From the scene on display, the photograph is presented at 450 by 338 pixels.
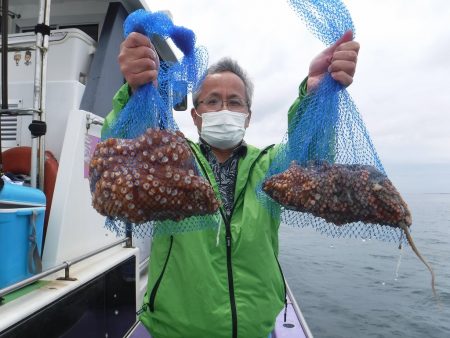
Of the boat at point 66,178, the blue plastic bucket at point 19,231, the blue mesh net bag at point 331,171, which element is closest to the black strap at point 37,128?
the boat at point 66,178

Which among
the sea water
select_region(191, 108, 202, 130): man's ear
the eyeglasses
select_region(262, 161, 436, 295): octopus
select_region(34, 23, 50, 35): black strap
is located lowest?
the sea water

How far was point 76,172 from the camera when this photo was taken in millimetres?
2924

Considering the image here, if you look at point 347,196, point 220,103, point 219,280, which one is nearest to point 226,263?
point 219,280

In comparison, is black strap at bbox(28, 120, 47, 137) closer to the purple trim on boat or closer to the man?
the man

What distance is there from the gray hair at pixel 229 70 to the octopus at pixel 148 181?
70 cm

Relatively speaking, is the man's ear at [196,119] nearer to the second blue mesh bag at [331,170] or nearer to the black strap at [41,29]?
the second blue mesh bag at [331,170]

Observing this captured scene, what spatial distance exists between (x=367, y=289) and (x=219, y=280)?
11.0 m

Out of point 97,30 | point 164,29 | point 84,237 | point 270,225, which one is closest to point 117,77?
point 97,30

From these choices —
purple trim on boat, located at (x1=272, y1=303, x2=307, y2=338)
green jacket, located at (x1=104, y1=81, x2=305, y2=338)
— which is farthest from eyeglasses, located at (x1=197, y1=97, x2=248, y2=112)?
purple trim on boat, located at (x1=272, y1=303, x2=307, y2=338)

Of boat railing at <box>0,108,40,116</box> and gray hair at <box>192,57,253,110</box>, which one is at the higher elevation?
gray hair at <box>192,57,253,110</box>

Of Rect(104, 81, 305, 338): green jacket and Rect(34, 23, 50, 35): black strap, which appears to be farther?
Rect(34, 23, 50, 35): black strap

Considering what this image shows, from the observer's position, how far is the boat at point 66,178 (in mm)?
2264

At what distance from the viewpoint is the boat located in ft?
7.43

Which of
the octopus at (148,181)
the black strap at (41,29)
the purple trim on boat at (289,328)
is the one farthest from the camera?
the purple trim on boat at (289,328)
